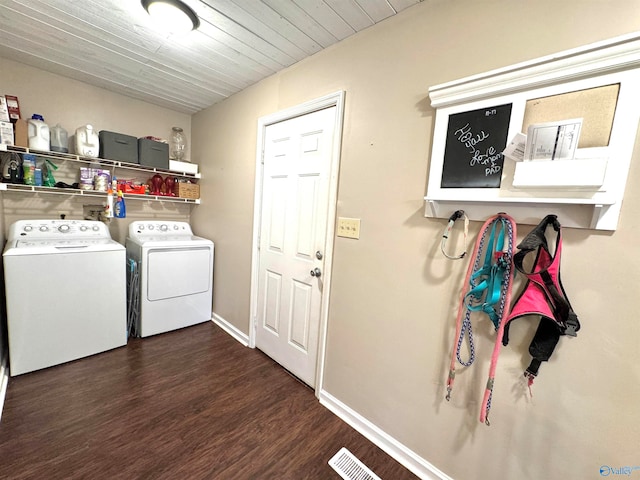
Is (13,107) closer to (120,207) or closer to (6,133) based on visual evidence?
(6,133)

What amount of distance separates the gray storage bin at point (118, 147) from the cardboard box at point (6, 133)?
1.84ft

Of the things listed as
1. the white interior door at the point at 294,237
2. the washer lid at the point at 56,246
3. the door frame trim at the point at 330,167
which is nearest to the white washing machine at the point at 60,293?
the washer lid at the point at 56,246

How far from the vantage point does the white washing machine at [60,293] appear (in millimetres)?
1832

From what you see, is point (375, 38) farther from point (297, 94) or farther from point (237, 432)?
point (237, 432)

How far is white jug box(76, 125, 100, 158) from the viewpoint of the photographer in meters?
2.31

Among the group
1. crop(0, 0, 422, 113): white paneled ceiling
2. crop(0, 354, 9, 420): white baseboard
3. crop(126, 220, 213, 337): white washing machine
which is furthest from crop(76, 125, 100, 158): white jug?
crop(0, 354, 9, 420): white baseboard

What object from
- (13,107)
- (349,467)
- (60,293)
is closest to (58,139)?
(13,107)

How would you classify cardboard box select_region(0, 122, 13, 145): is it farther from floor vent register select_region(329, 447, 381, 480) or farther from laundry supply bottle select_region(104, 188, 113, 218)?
floor vent register select_region(329, 447, 381, 480)

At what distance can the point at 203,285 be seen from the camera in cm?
281

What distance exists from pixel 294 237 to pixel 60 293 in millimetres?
1860

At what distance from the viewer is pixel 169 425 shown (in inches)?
61.4

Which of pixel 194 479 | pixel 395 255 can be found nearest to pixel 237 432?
pixel 194 479

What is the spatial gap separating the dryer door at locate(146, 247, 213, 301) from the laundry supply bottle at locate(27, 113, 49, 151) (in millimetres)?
1208

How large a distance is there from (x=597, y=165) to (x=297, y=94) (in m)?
1.75
